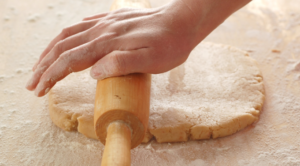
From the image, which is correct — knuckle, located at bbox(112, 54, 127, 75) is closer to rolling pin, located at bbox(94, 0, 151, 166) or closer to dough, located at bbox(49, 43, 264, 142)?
rolling pin, located at bbox(94, 0, 151, 166)

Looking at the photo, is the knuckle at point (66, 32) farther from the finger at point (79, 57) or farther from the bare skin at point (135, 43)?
the finger at point (79, 57)

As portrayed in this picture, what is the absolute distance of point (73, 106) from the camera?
166 centimetres

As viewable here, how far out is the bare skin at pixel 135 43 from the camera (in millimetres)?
1394

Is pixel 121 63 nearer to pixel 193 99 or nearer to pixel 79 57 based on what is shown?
pixel 79 57

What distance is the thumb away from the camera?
1.36 metres

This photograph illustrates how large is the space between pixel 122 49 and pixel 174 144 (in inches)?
22.8

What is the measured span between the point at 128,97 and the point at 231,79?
0.81 m

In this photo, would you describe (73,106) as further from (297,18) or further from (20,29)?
(297,18)

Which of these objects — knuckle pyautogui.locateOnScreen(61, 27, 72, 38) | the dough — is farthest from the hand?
the dough

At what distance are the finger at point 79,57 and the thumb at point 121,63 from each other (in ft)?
0.16

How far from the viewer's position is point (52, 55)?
61.0 inches

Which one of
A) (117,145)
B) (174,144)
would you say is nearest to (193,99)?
(174,144)

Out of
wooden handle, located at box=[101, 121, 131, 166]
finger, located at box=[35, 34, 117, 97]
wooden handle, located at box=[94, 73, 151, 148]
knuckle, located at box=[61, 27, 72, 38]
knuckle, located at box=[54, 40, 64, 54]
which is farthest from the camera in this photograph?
knuckle, located at box=[61, 27, 72, 38]

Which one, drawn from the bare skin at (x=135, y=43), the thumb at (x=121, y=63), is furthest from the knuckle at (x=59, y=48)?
the thumb at (x=121, y=63)
